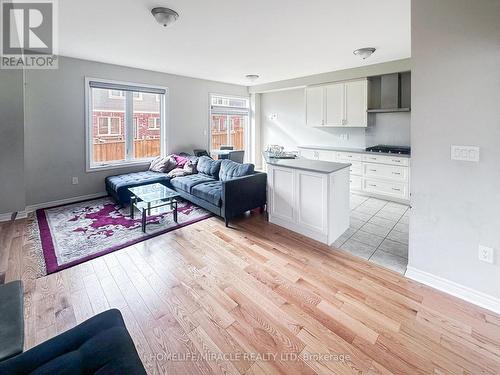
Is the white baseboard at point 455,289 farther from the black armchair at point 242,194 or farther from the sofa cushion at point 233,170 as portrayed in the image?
the sofa cushion at point 233,170

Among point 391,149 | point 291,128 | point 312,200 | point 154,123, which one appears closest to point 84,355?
point 312,200

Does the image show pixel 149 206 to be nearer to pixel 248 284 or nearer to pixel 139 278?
pixel 139 278

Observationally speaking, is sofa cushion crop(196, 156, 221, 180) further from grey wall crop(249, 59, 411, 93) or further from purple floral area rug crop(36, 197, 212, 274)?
grey wall crop(249, 59, 411, 93)

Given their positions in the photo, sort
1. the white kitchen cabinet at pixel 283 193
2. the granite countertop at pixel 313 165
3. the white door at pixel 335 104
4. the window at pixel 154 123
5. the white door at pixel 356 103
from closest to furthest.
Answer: the granite countertop at pixel 313 165
the white kitchen cabinet at pixel 283 193
the white door at pixel 356 103
the white door at pixel 335 104
the window at pixel 154 123

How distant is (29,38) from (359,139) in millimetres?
5919

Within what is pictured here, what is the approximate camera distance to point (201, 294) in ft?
7.27

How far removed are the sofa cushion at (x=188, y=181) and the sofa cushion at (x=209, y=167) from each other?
98 mm

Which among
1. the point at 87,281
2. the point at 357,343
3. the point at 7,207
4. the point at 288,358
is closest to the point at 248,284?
the point at 288,358

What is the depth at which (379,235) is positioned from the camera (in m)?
3.37

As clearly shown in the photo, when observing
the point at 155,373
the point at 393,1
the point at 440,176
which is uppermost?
the point at 393,1

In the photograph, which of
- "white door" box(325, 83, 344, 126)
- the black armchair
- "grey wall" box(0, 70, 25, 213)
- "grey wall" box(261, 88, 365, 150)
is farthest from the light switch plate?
"grey wall" box(0, 70, 25, 213)

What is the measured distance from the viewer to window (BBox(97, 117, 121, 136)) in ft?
16.5

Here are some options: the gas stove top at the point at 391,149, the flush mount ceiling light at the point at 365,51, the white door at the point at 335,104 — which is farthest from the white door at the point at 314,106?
the flush mount ceiling light at the point at 365,51

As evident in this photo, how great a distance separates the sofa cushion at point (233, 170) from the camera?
4.02m
